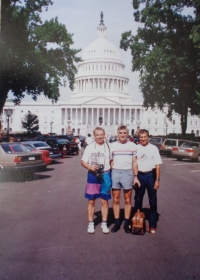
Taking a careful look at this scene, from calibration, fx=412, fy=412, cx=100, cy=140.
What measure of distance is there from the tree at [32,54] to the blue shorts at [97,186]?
18.5m

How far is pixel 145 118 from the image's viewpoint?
Answer: 5281 inches

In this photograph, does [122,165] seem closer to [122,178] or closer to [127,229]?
[122,178]

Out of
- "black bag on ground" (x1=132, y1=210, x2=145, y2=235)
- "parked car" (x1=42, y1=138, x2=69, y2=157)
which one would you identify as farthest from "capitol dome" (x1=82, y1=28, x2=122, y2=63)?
"black bag on ground" (x1=132, y1=210, x2=145, y2=235)

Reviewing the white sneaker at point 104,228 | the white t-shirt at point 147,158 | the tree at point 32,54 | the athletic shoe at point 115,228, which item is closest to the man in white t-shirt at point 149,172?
the white t-shirt at point 147,158

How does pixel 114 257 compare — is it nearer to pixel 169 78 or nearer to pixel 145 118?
pixel 169 78

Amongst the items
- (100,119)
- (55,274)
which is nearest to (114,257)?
(55,274)

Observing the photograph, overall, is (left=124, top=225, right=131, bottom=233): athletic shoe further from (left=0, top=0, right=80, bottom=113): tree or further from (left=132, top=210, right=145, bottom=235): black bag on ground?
(left=0, top=0, right=80, bottom=113): tree

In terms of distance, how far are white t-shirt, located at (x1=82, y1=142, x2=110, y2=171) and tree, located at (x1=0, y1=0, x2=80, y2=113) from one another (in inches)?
720

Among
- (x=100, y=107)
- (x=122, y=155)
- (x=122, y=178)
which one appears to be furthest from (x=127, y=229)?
(x=100, y=107)

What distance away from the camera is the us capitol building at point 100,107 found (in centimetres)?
13100

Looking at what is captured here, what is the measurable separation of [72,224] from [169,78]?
29322mm

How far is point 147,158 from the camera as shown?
A: 764 cm

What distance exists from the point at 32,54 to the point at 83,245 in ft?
87.6

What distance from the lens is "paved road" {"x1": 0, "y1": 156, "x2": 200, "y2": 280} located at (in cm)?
524
